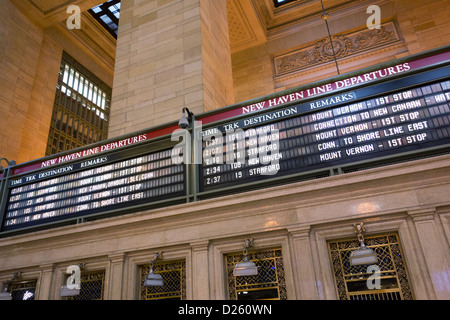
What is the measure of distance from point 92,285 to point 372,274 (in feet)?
15.3

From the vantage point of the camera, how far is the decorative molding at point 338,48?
1459 centimetres

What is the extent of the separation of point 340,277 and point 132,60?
316 inches

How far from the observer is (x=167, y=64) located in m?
9.16

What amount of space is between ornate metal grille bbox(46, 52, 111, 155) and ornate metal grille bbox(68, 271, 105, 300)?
424 inches

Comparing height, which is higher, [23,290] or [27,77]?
[27,77]

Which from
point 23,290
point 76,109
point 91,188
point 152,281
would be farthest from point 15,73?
point 152,281

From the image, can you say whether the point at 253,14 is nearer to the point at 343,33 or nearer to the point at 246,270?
the point at 343,33

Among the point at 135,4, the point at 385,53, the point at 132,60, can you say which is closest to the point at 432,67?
the point at 132,60

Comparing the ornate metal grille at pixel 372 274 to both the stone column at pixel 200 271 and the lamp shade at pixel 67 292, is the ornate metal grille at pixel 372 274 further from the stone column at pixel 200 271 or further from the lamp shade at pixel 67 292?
the lamp shade at pixel 67 292

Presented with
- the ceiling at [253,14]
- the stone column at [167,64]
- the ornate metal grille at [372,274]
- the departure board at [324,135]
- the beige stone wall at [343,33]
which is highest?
the ceiling at [253,14]

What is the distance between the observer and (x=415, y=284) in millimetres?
4078

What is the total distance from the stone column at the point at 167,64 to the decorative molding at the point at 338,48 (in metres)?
6.24

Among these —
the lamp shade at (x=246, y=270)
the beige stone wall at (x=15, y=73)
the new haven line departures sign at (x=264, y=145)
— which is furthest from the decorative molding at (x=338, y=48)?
the lamp shade at (x=246, y=270)

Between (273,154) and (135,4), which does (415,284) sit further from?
(135,4)
